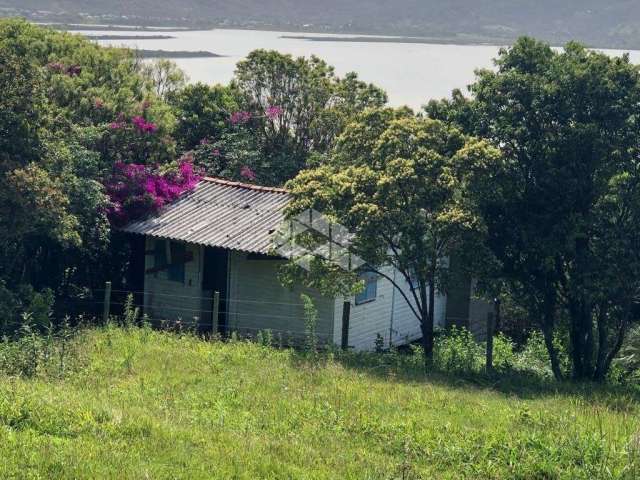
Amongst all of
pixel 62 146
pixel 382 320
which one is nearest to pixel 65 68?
pixel 62 146

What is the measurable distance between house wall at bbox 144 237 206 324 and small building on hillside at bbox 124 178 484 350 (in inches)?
0.8

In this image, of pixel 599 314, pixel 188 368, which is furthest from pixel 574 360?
pixel 188 368

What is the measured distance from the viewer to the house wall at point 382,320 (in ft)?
63.1

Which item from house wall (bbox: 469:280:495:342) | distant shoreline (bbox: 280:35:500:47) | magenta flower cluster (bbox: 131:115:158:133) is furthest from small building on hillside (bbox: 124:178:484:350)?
distant shoreline (bbox: 280:35:500:47)

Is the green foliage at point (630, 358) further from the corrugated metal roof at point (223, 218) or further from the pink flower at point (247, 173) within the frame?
the pink flower at point (247, 173)

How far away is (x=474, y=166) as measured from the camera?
610 inches

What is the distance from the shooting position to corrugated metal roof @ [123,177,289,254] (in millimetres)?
18406

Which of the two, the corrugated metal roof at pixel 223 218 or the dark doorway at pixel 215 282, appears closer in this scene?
the corrugated metal roof at pixel 223 218

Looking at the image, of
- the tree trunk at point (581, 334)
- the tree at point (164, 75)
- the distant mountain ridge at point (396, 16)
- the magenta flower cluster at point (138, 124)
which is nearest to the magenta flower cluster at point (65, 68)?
the magenta flower cluster at point (138, 124)

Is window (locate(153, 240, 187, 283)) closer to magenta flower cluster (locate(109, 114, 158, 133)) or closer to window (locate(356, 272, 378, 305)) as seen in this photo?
magenta flower cluster (locate(109, 114, 158, 133))

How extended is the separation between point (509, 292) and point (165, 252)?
723cm

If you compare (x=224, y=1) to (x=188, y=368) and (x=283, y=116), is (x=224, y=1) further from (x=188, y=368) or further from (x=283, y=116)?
(x=188, y=368)

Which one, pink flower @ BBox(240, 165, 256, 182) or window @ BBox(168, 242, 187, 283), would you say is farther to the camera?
pink flower @ BBox(240, 165, 256, 182)

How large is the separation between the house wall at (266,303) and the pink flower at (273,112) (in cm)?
732
